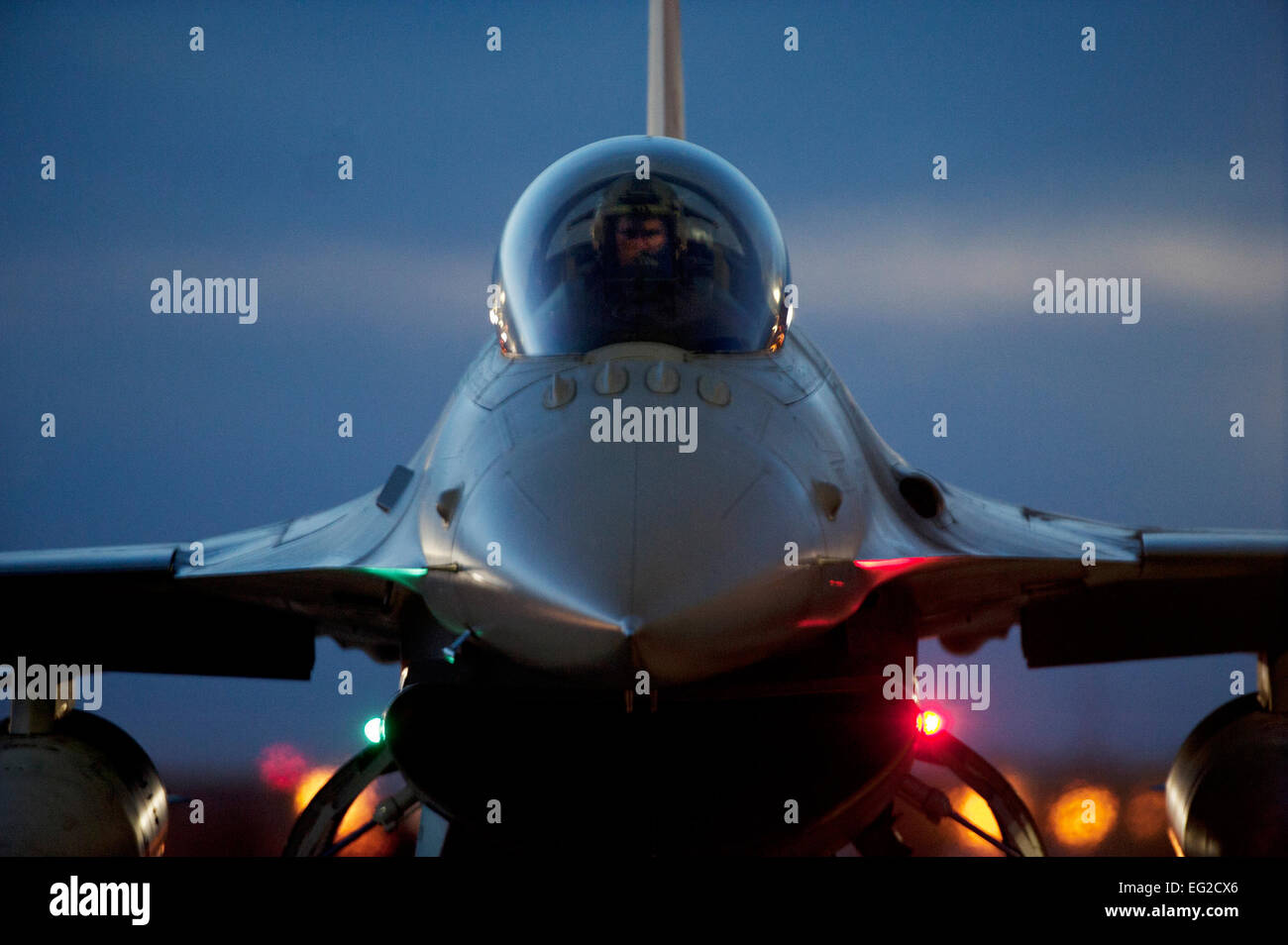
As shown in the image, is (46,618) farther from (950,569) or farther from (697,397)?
(950,569)

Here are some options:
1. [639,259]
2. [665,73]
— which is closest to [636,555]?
[639,259]

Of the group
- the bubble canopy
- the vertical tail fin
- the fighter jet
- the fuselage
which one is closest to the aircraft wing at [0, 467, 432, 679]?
the fighter jet

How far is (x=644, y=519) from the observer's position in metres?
3.56

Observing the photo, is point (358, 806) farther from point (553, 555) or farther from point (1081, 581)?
point (553, 555)

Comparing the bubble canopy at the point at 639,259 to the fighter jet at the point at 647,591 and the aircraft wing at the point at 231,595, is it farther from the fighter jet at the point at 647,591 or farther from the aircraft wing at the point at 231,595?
the aircraft wing at the point at 231,595

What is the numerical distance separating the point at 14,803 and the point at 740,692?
377 centimetres

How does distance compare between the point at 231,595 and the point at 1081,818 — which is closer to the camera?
the point at 231,595

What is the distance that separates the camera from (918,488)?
17.5 feet

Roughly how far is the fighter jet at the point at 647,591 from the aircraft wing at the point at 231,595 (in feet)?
0.08

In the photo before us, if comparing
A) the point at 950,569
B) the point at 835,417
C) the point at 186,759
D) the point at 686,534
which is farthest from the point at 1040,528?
the point at 186,759

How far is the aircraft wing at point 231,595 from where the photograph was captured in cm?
499

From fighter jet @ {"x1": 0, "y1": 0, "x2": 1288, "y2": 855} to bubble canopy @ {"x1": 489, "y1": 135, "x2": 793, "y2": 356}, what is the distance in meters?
0.01

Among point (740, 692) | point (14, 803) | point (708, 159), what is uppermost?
point (708, 159)

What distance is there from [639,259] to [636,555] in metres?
1.66
